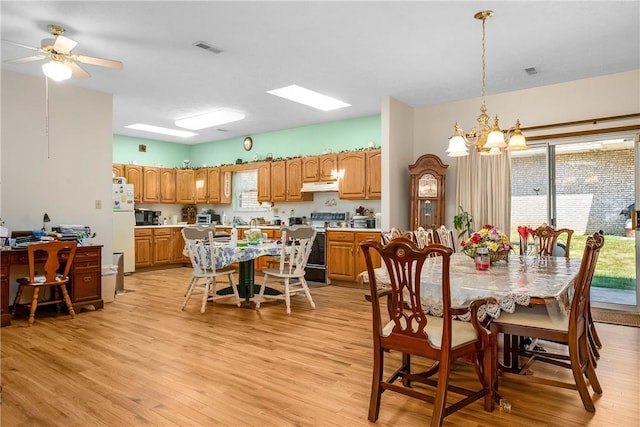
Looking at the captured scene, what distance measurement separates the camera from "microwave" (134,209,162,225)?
833 centimetres

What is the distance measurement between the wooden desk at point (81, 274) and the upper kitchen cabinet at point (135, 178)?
140 inches

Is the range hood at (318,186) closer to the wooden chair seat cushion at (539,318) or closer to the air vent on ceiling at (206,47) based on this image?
the air vent on ceiling at (206,47)

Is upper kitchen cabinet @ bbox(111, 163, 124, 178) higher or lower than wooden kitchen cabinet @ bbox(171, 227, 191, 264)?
higher

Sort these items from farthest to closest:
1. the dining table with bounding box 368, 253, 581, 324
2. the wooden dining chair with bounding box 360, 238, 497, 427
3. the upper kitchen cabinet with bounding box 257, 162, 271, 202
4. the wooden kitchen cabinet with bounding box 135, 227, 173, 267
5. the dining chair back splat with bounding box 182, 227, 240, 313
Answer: the upper kitchen cabinet with bounding box 257, 162, 271, 202 < the wooden kitchen cabinet with bounding box 135, 227, 173, 267 < the dining chair back splat with bounding box 182, 227, 240, 313 < the dining table with bounding box 368, 253, 581, 324 < the wooden dining chair with bounding box 360, 238, 497, 427

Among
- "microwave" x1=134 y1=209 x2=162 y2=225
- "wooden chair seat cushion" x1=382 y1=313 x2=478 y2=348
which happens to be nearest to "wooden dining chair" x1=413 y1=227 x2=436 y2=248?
"wooden chair seat cushion" x1=382 y1=313 x2=478 y2=348

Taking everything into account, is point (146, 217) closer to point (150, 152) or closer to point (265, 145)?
point (150, 152)

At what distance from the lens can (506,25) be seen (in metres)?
3.75

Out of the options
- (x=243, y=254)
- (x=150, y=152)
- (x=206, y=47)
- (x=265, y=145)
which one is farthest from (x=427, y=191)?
(x=150, y=152)

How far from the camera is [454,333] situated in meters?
2.27

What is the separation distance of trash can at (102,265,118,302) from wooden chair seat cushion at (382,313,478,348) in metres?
4.29

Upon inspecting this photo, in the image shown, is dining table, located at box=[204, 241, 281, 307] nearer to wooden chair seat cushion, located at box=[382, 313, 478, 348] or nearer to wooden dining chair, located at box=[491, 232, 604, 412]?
wooden chair seat cushion, located at box=[382, 313, 478, 348]

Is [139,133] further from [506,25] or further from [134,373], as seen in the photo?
[506,25]

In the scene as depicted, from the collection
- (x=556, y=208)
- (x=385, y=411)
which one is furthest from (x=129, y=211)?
(x=556, y=208)

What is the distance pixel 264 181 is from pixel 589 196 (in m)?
5.55
